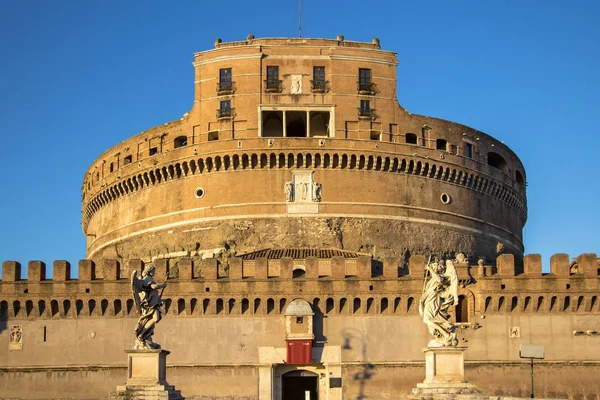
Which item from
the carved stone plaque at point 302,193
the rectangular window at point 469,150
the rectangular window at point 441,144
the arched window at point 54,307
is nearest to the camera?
the arched window at point 54,307

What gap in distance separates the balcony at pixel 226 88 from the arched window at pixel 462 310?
15.3 metres

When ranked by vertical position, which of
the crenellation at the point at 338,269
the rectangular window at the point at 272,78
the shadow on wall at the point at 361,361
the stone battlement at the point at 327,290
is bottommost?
the shadow on wall at the point at 361,361

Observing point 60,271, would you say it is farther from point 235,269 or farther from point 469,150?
point 469,150

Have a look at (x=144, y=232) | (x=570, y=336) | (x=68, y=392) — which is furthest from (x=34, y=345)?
(x=570, y=336)

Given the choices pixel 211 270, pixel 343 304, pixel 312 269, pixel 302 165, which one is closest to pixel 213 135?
pixel 302 165

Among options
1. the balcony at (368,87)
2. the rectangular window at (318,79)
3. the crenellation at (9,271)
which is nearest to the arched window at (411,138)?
the balcony at (368,87)

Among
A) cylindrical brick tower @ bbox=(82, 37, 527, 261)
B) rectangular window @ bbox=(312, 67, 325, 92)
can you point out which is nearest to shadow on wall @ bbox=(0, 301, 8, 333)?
cylindrical brick tower @ bbox=(82, 37, 527, 261)

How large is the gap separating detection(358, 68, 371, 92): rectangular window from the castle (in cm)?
7

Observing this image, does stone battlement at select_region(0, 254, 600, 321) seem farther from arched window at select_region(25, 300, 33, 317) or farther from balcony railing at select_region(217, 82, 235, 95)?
balcony railing at select_region(217, 82, 235, 95)

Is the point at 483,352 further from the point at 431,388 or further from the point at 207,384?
the point at 431,388

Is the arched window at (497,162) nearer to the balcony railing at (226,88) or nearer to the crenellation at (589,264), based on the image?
the crenellation at (589,264)

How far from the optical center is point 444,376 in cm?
2542

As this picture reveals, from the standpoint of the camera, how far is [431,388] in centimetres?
2525

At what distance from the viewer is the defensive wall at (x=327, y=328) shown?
43.6m
